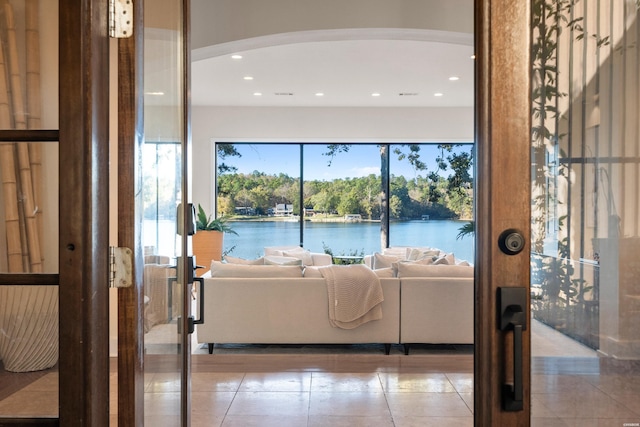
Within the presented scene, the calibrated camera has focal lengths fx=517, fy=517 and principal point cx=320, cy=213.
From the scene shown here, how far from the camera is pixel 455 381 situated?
12.7 feet

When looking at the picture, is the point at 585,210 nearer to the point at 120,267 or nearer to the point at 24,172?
the point at 120,267

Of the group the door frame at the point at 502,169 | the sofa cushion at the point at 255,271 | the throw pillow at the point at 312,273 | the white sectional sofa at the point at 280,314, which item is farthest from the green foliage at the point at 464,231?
the door frame at the point at 502,169

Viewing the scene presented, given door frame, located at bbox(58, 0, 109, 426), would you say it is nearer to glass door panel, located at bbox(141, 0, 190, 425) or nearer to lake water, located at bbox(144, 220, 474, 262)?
glass door panel, located at bbox(141, 0, 190, 425)

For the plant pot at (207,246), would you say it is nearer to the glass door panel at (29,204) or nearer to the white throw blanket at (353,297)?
the white throw blanket at (353,297)

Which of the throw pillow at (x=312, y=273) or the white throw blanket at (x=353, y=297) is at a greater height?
the throw pillow at (x=312, y=273)

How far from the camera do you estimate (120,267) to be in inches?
53.1

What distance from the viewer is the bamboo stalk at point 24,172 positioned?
1246mm

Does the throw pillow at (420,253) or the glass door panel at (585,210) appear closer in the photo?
the glass door panel at (585,210)

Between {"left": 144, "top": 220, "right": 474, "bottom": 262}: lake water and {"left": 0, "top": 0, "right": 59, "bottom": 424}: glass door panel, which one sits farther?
{"left": 144, "top": 220, "right": 474, "bottom": 262}: lake water

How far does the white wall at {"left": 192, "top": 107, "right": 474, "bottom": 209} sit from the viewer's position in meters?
8.98

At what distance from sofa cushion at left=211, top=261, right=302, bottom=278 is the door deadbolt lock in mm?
3518

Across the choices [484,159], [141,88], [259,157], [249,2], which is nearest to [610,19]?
[484,159]

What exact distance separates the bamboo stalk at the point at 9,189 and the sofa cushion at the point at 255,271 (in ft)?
11.5

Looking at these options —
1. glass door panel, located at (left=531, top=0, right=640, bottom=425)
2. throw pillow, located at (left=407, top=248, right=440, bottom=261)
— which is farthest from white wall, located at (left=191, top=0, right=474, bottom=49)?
throw pillow, located at (left=407, top=248, right=440, bottom=261)
